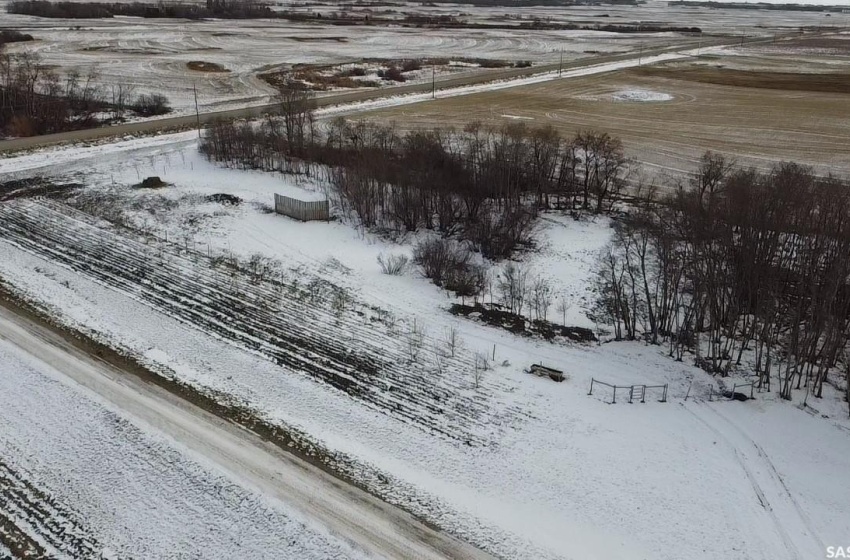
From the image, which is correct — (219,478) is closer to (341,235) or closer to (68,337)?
(68,337)

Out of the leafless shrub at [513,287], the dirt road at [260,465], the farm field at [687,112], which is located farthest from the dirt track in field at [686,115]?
the dirt road at [260,465]

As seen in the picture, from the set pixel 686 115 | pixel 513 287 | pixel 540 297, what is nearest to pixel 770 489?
pixel 540 297

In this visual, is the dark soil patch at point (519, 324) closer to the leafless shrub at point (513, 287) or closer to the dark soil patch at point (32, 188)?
the leafless shrub at point (513, 287)

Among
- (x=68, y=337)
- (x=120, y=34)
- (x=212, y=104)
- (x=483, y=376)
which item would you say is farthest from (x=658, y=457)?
(x=120, y=34)

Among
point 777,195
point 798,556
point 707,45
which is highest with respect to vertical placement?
point 707,45

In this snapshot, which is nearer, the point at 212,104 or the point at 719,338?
the point at 719,338

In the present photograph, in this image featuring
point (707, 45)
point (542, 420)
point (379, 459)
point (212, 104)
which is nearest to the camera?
point (379, 459)

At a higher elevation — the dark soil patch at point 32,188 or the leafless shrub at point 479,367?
the dark soil patch at point 32,188
